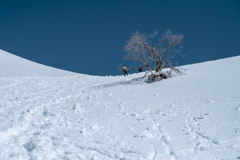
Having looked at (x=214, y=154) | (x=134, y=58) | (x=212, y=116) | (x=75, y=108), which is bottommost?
(x=214, y=154)

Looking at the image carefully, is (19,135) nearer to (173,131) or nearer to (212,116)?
(173,131)

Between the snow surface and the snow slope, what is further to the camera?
the snow slope

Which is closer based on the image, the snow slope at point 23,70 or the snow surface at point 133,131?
the snow surface at point 133,131

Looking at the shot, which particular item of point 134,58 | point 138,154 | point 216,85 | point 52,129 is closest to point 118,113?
point 52,129

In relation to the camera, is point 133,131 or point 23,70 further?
point 23,70

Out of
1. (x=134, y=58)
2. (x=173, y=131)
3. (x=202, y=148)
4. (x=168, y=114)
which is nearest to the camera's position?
(x=202, y=148)

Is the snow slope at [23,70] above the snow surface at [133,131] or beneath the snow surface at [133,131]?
above

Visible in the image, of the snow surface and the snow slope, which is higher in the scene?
the snow slope

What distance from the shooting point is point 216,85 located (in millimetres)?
9359

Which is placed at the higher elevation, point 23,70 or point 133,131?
point 23,70

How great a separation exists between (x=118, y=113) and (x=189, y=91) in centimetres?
426

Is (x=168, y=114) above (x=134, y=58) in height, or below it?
below

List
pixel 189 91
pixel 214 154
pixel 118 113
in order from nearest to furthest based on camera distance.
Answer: pixel 214 154 < pixel 118 113 < pixel 189 91

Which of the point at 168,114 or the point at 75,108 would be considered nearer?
the point at 168,114
